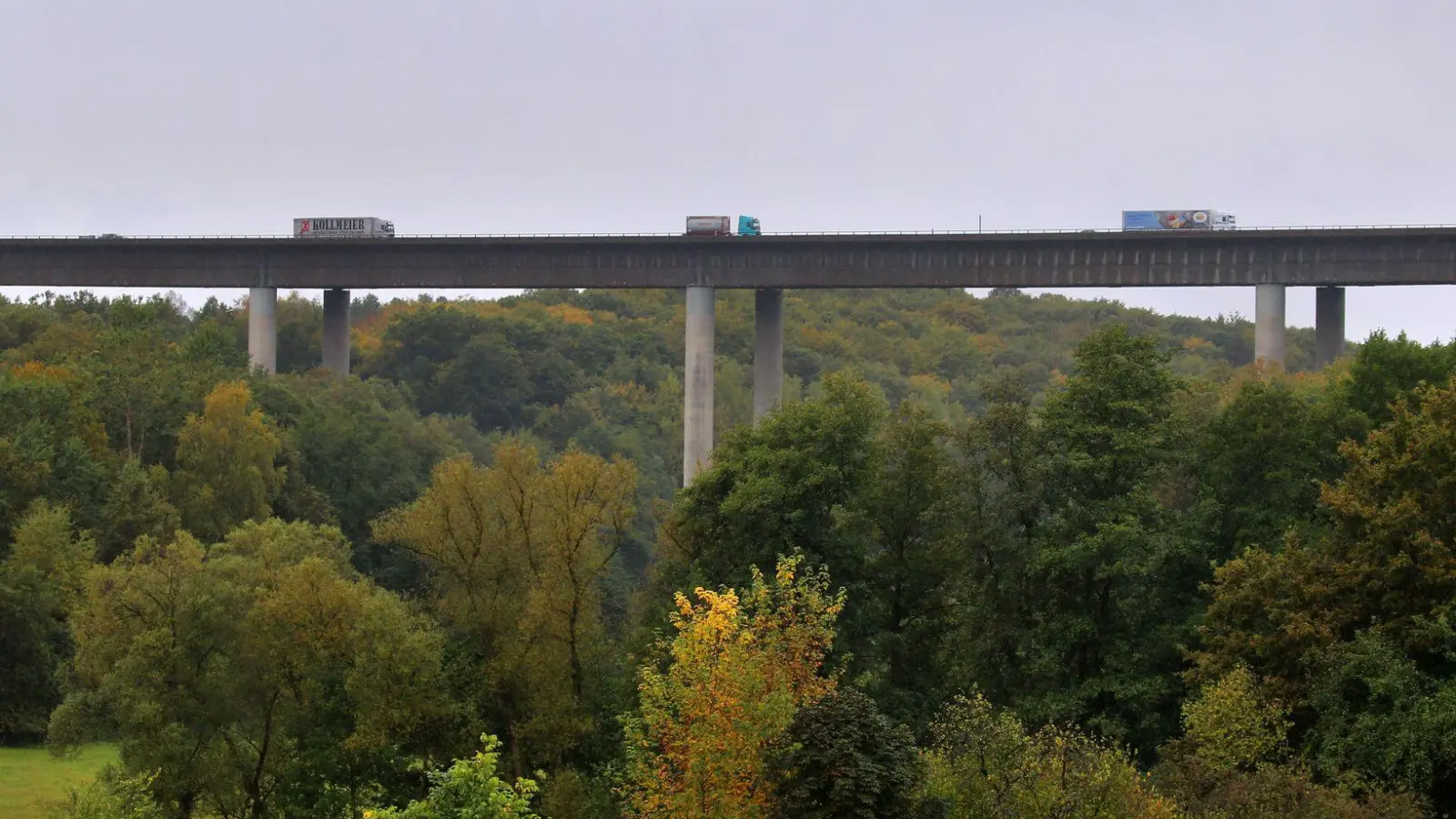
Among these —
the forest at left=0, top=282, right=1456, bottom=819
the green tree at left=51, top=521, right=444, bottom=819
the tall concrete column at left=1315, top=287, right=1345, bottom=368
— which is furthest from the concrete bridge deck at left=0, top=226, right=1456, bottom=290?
the green tree at left=51, top=521, right=444, bottom=819

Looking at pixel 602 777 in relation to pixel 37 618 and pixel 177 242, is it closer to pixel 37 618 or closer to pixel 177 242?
pixel 37 618

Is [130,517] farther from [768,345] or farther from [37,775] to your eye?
[768,345]

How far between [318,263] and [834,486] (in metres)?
55.5

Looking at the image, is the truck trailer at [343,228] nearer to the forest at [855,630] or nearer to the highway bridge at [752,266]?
the highway bridge at [752,266]

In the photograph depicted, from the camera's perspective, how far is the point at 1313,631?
43.7 m

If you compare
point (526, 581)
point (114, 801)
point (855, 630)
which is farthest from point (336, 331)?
point (114, 801)

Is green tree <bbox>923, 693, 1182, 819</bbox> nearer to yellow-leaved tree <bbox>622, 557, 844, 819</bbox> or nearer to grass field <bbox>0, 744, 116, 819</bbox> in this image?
yellow-leaved tree <bbox>622, 557, 844, 819</bbox>

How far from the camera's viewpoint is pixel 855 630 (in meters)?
52.6

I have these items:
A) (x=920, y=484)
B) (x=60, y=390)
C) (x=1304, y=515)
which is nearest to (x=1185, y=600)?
(x=1304, y=515)

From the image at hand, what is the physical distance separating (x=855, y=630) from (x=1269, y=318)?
45.4m

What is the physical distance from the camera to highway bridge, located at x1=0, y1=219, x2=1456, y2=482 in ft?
295

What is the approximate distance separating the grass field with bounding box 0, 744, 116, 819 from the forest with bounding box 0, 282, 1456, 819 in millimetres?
2280

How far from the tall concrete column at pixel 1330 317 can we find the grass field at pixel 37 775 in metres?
58.7

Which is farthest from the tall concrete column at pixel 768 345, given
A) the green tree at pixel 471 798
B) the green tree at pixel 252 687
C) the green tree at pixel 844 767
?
the green tree at pixel 471 798
